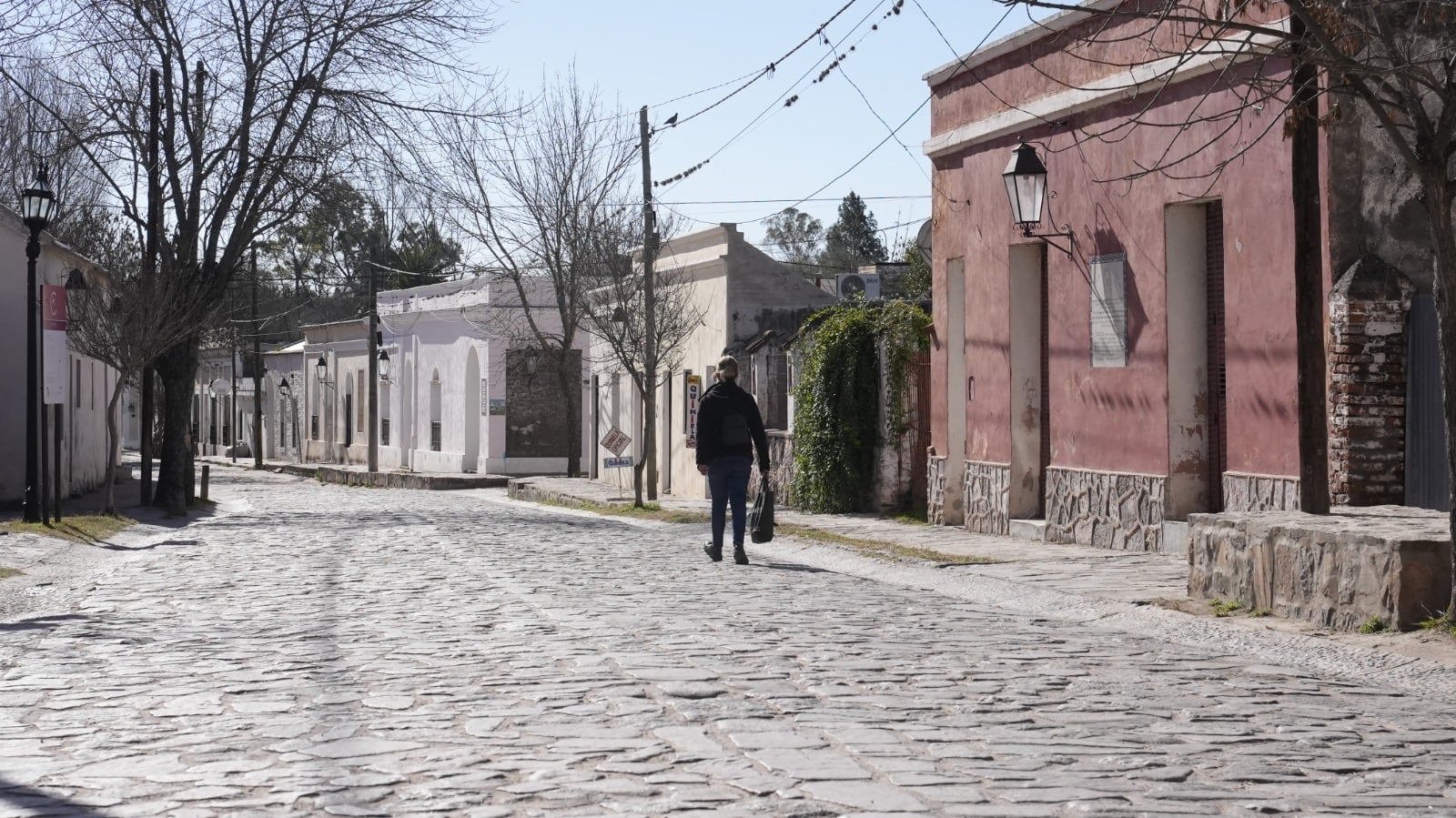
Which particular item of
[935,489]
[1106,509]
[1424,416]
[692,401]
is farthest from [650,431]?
[1424,416]

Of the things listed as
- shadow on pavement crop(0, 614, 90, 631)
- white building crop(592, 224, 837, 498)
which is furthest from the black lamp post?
white building crop(592, 224, 837, 498)

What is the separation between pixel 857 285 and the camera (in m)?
32.2

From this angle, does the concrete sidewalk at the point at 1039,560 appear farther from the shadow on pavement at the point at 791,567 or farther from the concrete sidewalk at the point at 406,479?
the concrete sidewalk at the point at 406,479

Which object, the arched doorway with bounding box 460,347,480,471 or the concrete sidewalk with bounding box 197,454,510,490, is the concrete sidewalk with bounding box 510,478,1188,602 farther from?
the arched doorway with bounding box 460,347,480,471

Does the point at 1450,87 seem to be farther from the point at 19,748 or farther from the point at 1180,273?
the point at 19,748

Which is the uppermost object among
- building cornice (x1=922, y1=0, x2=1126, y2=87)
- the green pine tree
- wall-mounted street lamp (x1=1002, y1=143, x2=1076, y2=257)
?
the green pine tree

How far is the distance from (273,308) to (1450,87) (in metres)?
80.7

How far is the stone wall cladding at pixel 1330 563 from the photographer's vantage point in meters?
9.45

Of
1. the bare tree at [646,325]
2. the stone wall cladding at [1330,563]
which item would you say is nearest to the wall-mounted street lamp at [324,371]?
the bare tree at [646,325]

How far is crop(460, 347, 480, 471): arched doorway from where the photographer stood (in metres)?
48.0

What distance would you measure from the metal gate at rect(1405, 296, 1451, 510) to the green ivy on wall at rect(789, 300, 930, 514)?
32.8 ft

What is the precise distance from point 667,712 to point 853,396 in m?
16.7

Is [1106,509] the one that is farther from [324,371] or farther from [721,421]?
[324,371]

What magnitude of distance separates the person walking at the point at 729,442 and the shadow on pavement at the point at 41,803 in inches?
377
